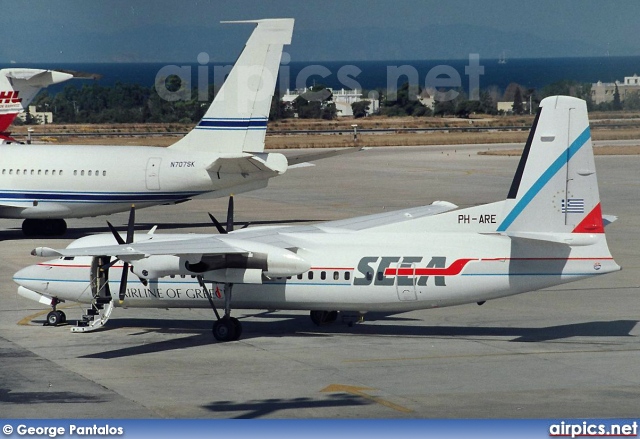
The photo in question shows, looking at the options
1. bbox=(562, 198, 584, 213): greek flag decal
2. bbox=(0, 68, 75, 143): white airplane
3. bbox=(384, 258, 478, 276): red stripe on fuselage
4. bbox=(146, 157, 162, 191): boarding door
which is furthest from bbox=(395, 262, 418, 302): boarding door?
bbox=(0, 68, 75, 143): white airplane

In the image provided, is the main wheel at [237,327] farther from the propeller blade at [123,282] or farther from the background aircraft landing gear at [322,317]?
the propeller blade at [123,282]

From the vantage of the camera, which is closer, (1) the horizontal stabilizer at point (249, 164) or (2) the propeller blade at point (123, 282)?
(2) the propeller blade at point (123, 282)

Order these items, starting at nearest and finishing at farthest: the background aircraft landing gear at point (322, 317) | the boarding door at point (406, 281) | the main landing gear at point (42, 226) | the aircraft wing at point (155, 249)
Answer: the aircraft wing at point (155, 249)
the boarding door at point (406, 281)
the background aircraft landing gear at point (322, 317)
the main landing gear at point (42, 226)

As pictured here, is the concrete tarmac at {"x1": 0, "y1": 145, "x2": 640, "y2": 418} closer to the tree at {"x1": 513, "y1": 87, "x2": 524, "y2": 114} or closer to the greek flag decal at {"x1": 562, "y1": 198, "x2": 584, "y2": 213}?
the greek flag decal at {"x1": 562, "y1": 198, "x2": 584, "y2": 213}

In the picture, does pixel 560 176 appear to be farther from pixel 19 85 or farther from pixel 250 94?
pixel 19 85

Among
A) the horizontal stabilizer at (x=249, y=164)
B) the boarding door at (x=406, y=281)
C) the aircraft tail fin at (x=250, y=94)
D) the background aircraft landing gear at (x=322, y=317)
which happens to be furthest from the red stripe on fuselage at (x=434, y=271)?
the aircraft tail fin at (x=250, y=94)

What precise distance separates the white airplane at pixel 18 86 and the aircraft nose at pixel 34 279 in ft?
76.5

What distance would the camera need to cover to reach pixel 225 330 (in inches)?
1062

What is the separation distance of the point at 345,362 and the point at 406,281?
8.55 ft

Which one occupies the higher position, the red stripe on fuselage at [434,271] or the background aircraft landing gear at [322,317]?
the red stripe on fuselage at [434,271]

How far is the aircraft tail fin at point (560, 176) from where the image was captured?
25062mm

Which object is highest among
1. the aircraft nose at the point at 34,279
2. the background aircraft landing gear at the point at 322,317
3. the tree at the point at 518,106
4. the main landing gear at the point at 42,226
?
the tree at the point at 518,106

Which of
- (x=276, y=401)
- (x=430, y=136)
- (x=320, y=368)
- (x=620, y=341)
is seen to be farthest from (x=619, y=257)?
(x=430, y=136)

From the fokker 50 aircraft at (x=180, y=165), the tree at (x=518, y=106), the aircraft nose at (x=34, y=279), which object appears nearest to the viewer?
the aircraft nose at (x=34, y=279)
